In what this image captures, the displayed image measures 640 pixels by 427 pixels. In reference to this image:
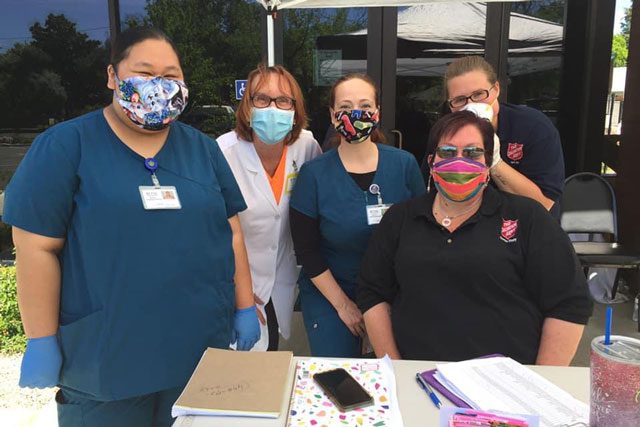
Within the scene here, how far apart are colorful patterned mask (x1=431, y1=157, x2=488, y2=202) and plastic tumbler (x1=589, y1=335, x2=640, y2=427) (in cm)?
80

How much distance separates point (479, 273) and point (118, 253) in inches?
43.6

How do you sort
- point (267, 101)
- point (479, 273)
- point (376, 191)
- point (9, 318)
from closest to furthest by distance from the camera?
1. point (479, 273)
2. point (376, 191)
3. point (267, 101)
4. point (9, 318)

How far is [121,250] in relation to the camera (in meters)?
1.42

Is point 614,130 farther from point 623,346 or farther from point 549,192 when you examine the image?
point 623,346

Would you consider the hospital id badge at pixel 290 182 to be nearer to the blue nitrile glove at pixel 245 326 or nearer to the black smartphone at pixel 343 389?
the blue nitrile glove at pixel 245 326

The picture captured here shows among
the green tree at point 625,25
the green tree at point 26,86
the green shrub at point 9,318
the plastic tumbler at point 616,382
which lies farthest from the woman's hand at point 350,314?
the green tree at point 625,25

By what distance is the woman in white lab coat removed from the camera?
2.19m

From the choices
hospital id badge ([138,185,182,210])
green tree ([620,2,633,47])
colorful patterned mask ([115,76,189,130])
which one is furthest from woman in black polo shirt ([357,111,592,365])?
green tree ([620,2,633,47])

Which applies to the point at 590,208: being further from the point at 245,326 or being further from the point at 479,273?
the point at 245,326

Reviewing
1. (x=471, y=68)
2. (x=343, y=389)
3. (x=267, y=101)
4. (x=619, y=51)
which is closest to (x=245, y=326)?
(x=343, y=389)

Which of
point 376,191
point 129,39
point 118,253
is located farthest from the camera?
point 376,191

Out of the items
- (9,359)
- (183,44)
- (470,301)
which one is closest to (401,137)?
(183,44)

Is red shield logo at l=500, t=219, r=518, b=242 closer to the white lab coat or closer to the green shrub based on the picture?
the white lab coat

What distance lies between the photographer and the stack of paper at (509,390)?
3.78 ft
